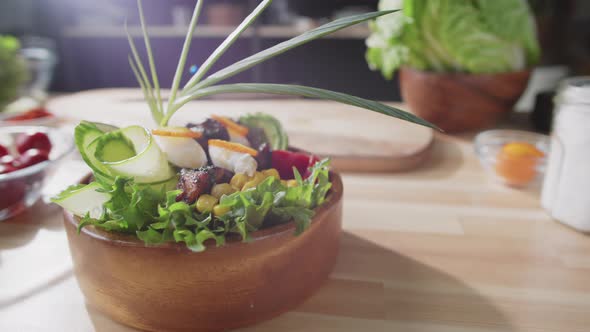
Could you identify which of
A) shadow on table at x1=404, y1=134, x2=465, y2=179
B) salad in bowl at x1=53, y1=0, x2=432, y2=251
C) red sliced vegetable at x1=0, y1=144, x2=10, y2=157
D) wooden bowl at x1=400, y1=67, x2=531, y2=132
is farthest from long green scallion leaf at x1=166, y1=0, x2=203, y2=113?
wooden bowl at x1=400, y1=67, x2=531, y2=132

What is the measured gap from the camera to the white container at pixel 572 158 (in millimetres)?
664

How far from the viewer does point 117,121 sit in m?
1.18

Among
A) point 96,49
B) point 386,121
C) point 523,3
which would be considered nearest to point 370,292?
point 386,121

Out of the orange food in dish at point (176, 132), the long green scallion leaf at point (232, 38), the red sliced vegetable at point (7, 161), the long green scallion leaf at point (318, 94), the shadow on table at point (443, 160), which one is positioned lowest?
the shadow on table at point (443, 160)

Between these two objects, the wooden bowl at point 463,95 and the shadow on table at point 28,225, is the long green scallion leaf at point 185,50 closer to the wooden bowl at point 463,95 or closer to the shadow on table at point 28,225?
the shadow on table at point 28,225

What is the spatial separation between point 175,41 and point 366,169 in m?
2.62

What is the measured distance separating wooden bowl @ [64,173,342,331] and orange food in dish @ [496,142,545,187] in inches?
19.7

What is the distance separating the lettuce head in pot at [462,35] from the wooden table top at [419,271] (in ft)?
1.29

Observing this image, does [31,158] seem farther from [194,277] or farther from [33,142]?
[194,277]

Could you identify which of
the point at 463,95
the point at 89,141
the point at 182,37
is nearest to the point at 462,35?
the point at 463,95

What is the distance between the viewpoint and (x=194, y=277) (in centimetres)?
44

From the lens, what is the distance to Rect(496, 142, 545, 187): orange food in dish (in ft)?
2.71

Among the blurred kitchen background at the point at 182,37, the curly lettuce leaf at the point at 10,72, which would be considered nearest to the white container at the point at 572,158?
the curly lettuce leaf at the point at 10,72

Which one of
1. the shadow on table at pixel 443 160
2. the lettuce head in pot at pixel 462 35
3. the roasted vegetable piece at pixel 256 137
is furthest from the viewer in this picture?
the lettuce head in pot at pixel 462 35
